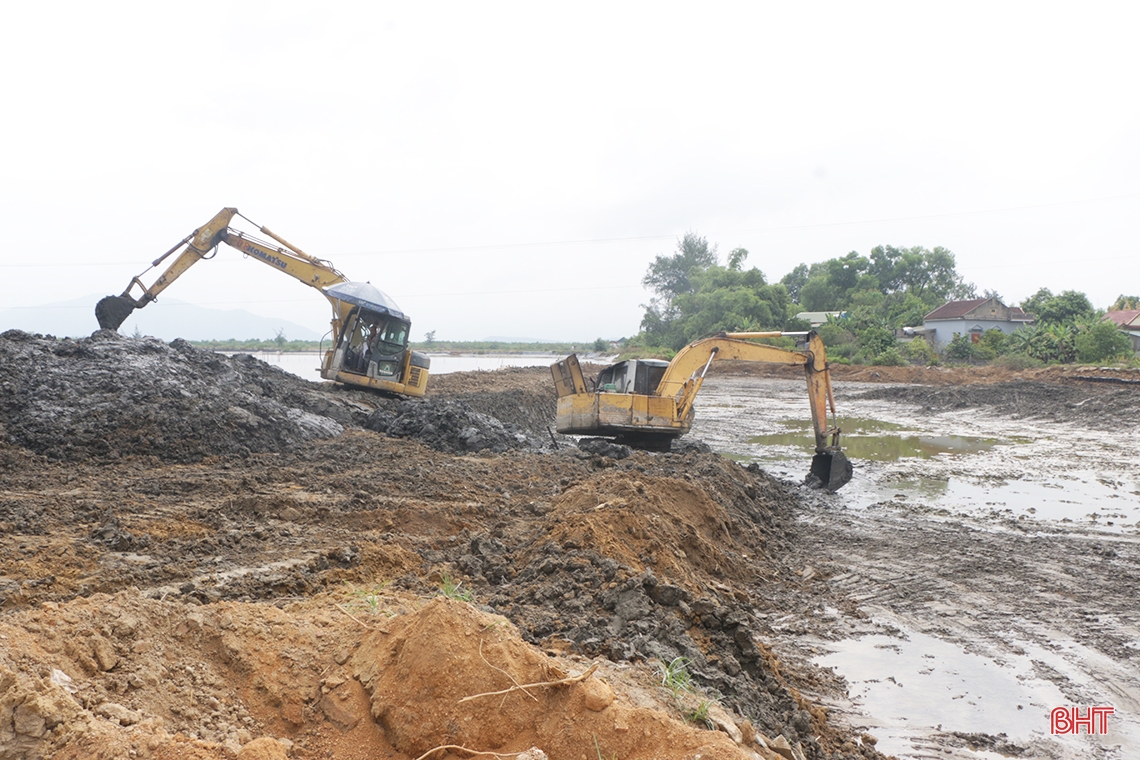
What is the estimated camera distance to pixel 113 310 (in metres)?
16.8

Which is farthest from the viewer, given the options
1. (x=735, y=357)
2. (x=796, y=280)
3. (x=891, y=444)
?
(x=796, y=280)

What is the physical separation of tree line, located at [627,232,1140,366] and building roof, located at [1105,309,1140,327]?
1413mm

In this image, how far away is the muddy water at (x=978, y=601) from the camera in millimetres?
4871

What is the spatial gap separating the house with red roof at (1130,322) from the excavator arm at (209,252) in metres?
35.8

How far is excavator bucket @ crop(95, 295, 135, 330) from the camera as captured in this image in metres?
16.7

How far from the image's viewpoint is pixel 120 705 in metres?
2.86

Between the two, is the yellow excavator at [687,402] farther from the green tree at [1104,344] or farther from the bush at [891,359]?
the bush at [891,359]

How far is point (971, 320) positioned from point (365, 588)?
5065 cm

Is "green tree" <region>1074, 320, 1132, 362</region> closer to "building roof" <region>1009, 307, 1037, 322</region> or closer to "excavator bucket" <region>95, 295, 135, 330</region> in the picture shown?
"building roof" <region>1009, 307, 1037, 322</region>

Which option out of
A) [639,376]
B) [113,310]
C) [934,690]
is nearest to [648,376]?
[639,376]

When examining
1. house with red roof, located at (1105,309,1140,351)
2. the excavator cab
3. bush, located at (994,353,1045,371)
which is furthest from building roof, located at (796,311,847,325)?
the excavator cab

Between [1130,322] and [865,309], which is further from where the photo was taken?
[865,309]

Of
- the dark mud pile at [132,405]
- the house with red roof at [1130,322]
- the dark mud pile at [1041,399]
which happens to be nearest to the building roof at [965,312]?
the house with red roof at [1130,322]

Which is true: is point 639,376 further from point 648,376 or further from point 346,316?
point 346,316
